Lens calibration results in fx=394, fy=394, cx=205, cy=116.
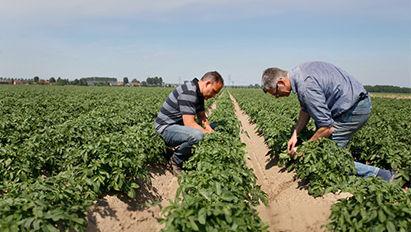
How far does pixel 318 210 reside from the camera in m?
4.88

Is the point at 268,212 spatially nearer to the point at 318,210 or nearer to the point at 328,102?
the point at 318,210

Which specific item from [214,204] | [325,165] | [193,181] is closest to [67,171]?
[193,181]

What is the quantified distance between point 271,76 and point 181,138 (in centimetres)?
197

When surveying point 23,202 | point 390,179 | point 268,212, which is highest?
point 23,202

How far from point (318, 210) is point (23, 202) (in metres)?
3.36

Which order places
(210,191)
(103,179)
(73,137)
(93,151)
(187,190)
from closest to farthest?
(210,191), (187,190), (103,179), (93,151), (73,137)

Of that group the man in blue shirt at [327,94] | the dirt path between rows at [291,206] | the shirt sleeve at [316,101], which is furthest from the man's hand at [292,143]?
the shirt sleeve at [316,101]

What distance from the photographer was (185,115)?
6.23 m

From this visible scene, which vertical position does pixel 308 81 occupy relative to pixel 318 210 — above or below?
above

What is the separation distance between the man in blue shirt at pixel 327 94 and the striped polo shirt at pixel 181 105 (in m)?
1.45

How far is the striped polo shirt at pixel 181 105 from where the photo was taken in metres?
6.21

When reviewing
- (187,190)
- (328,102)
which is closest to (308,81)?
(328,102)

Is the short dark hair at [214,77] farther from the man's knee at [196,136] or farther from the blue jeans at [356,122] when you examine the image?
the blue jeans at [356,122]

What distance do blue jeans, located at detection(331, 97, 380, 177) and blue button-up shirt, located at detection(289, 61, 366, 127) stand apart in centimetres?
13
